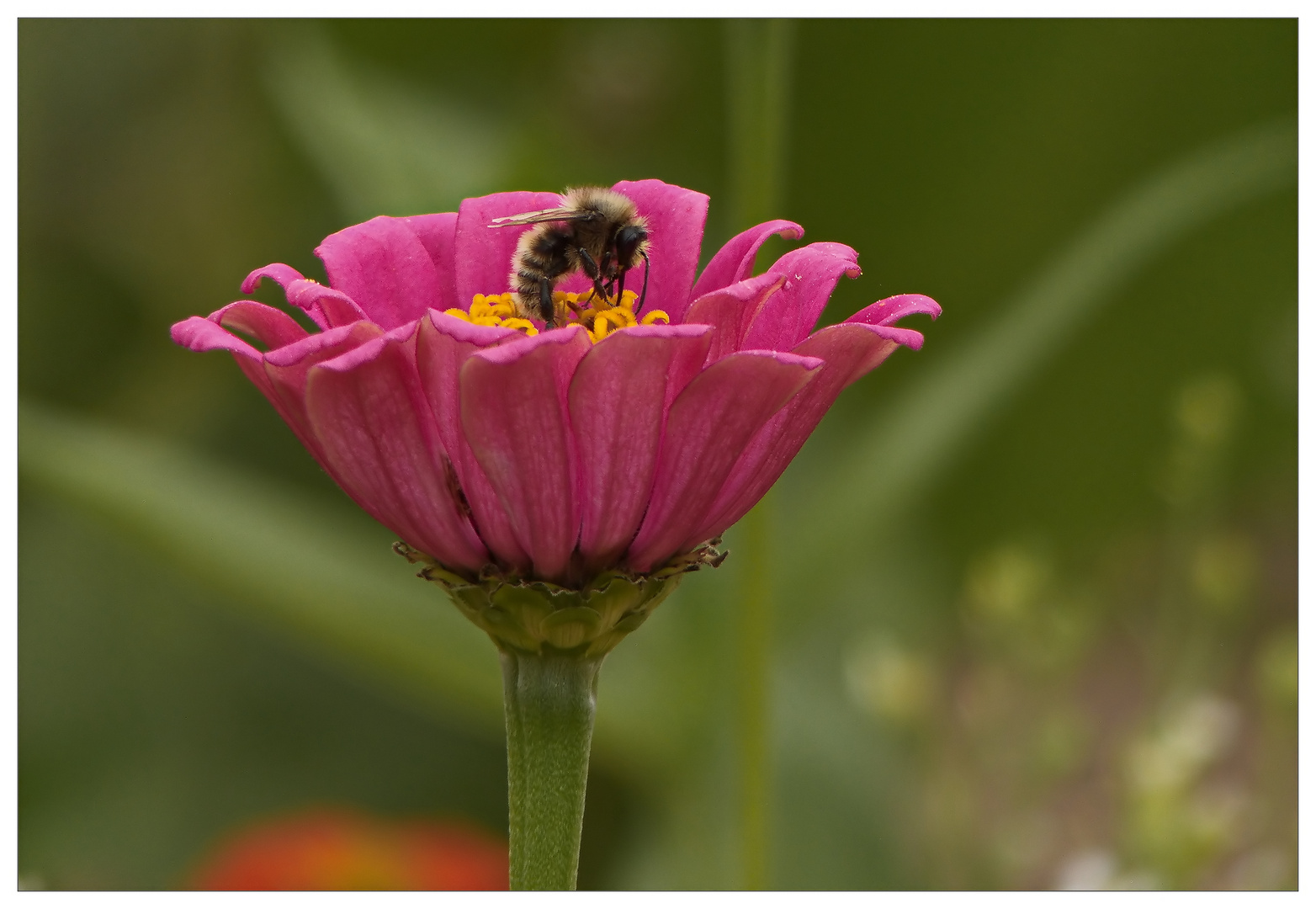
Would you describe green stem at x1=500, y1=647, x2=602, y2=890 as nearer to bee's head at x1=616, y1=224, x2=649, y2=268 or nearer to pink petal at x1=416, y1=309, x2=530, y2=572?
pink petal at x1=416, y1=309, x2=530, y2=572

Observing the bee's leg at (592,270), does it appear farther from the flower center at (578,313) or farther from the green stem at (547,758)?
the green stem at (547,758)

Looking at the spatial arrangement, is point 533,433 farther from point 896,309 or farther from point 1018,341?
point 1018,341

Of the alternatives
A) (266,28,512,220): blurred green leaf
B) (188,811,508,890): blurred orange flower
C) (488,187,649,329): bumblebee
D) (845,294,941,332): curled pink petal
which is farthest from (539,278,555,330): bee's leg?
(188,811,508,890): blurred orange flower

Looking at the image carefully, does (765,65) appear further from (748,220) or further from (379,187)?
(379,187)

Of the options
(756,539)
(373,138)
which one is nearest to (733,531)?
(756,539)
